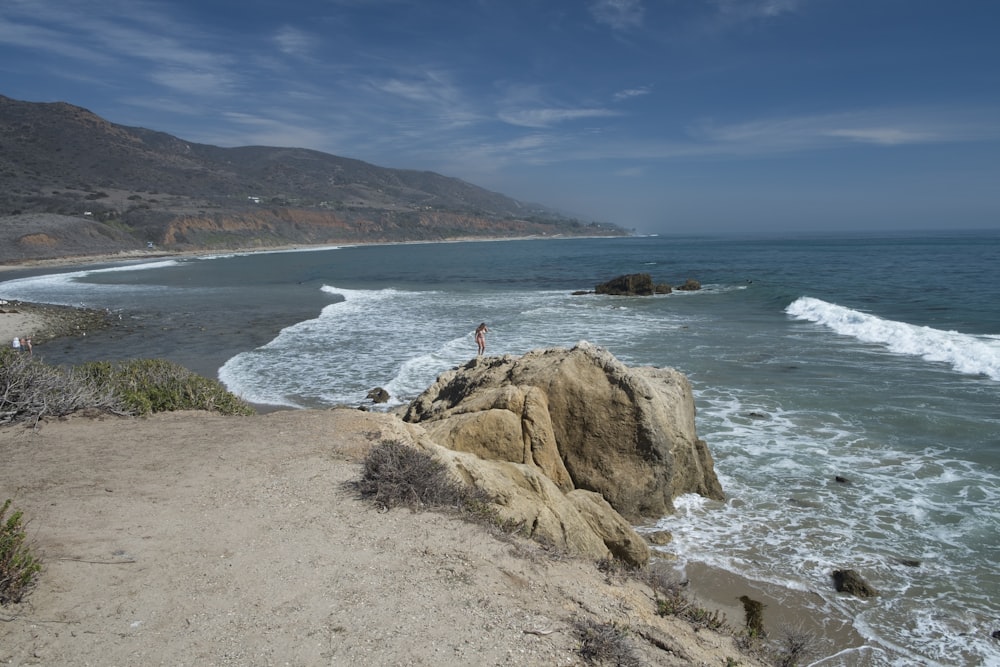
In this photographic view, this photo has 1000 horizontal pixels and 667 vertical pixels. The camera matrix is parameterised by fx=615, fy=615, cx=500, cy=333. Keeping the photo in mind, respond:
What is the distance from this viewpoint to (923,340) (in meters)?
18.4

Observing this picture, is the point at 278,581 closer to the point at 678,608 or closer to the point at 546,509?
the point at 546,509

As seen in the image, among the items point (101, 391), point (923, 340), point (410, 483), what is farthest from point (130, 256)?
point (410, 483)

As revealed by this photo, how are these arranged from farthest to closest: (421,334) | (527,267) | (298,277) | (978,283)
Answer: (527,267) → (298,277) → (978,283) → (421,334)

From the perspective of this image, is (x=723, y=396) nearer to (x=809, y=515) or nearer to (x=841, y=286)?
(x=809, y=515)

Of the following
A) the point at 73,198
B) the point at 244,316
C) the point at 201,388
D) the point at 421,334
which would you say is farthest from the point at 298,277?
the point at 73,198

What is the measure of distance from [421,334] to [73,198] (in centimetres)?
10360

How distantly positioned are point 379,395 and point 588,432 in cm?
624

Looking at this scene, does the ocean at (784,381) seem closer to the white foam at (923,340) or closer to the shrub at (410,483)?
the white foam at (923,340)

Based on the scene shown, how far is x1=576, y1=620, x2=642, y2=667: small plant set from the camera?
3.61 metres

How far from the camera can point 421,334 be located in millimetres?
21812

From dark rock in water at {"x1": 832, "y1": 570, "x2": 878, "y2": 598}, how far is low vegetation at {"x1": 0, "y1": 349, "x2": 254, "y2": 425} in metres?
8.08

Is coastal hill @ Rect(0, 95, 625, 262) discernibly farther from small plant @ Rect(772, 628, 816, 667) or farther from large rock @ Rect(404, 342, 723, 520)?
small plant @ Rect(772, 628, 816, 667)

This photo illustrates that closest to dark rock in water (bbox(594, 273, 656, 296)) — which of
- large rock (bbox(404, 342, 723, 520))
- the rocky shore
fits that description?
the rocky shore

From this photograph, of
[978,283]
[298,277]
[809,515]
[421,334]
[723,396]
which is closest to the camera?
[809,515]
